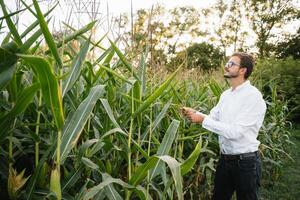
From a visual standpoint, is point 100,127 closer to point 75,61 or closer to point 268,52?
point 75,61

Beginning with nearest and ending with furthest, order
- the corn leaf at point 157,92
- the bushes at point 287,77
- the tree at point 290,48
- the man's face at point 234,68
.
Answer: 1. the corn leaf at point 157,92
2. the man's face at point 234,68
3. the bushes at point 287,77
4. the tree at point 290,48

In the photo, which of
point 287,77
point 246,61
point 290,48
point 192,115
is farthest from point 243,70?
point 290,48

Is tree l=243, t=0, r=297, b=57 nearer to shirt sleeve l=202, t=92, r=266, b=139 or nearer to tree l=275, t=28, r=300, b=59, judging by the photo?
tree l=275, t=28, r=300, b=59

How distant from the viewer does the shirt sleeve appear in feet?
8.88

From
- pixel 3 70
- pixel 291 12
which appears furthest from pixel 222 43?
pixel 3 70

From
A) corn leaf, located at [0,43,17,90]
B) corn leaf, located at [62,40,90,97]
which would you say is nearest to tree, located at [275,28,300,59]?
corn leaf, located at [62,40,90,97]

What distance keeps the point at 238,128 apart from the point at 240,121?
7 centimetres

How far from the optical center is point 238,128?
2.71m

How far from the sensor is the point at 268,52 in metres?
23.3

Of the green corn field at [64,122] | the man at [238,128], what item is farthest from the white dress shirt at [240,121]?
the green corn field at [64,122]

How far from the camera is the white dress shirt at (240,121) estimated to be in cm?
272

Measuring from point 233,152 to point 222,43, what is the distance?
2441 centimetres

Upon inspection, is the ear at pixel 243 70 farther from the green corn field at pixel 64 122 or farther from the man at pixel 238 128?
the green corn field at pixel 64 122

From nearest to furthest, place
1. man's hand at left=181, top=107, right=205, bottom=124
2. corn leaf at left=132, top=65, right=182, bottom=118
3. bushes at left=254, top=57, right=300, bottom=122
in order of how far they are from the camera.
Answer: corn leaf at left=132, top=65, right=182, bottom=118
man's hand at left=181, top=107, right=205, bottom=124
bushes at left=254, top=57, right=300, bottom=122
